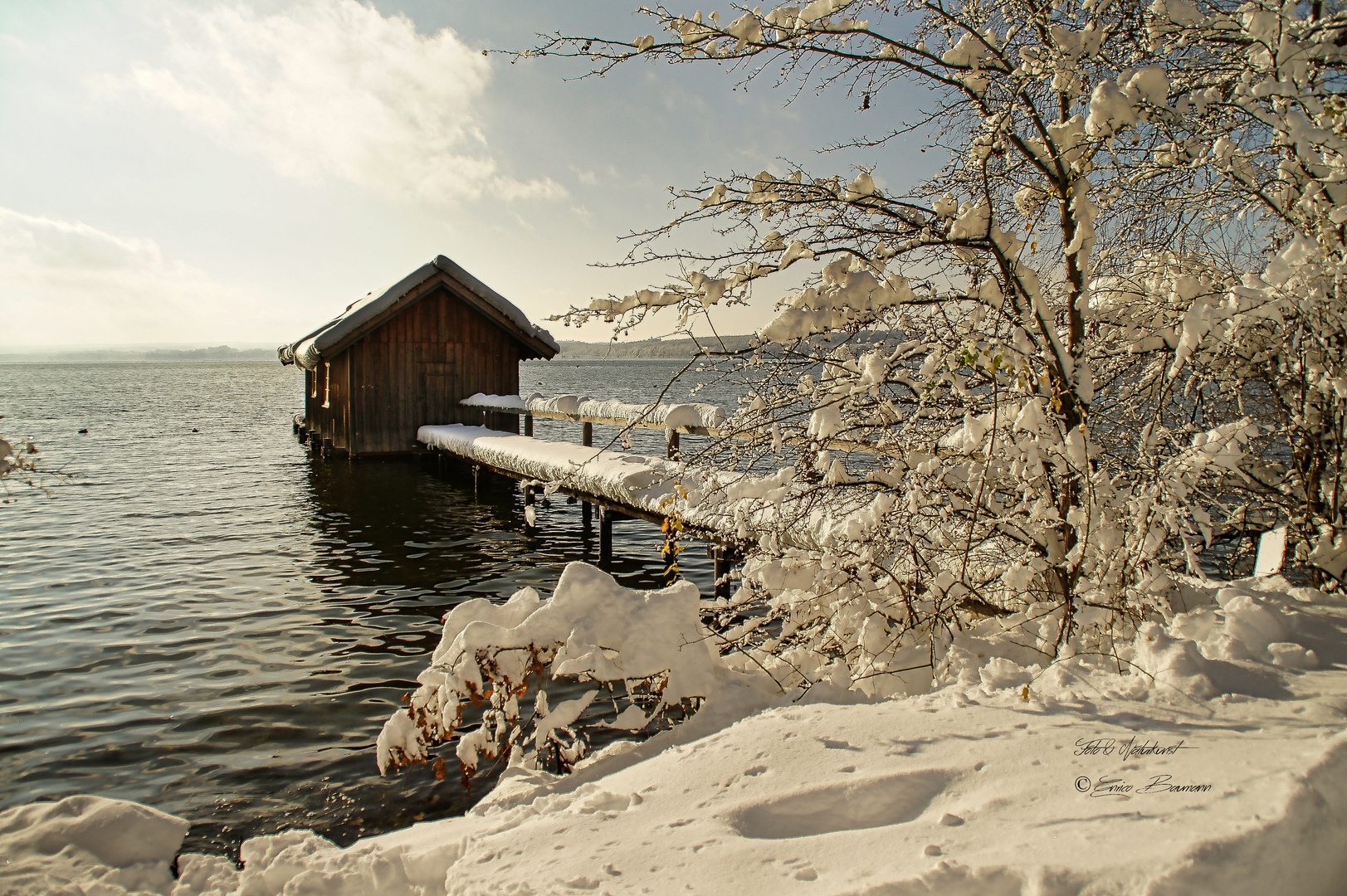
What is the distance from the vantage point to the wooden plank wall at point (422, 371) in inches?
705

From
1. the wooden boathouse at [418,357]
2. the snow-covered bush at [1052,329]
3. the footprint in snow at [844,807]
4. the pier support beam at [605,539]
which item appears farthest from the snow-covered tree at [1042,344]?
the wooden boathouse at [418,357]

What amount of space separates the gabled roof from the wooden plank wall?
0.55 m

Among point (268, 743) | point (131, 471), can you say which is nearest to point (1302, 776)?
point (268, 743)

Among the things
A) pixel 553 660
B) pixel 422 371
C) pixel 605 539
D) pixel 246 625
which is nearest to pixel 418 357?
pixel 422 371

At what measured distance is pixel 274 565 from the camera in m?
9.55

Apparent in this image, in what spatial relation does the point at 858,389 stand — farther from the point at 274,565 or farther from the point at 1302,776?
the point at 274,565

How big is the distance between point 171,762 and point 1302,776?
19.2 feet

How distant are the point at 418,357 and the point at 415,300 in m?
1.43

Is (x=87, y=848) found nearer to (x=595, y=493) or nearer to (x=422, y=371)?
(x=595, y=493)

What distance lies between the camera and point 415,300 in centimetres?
1794

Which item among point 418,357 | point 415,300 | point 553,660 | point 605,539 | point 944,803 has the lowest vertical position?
point 605,539

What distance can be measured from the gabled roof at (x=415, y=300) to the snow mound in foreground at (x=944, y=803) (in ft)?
48.2

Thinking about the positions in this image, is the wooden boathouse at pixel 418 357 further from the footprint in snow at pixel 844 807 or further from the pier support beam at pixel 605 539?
the footprint in snow at pixel 844 807

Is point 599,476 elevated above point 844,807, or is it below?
above
